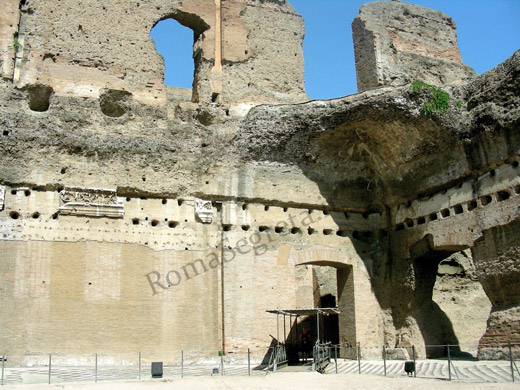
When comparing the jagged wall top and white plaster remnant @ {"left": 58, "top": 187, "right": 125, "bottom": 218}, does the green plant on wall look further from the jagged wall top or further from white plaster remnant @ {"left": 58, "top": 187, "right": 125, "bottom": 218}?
white plaster remnant @ {"left": 58, "top": 187, "right": 125, "bottom": 218}

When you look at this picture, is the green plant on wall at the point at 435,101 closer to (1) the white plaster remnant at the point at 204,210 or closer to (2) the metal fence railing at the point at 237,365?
(2) the metal fence railing at the point at 237,365

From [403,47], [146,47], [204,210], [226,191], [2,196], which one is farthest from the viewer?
[403,47]

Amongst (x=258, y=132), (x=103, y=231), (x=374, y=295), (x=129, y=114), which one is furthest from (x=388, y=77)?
(x=103, y=231)

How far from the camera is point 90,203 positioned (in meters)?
13.0

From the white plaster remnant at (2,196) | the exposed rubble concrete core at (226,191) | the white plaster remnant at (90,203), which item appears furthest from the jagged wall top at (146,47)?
the white plaster remnant at (2,196)

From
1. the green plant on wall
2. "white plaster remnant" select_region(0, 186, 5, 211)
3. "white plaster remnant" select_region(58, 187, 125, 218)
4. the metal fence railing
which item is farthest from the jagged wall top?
the metal fence railing

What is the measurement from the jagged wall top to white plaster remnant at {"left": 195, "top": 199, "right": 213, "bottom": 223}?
2.60 m

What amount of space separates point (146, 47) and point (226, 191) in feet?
13.0

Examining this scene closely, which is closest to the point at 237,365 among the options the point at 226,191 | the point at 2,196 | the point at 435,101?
the point at 226,191

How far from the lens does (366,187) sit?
15.6m

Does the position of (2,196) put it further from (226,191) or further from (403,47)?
(403,47)

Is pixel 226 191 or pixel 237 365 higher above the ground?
pixel 226 191

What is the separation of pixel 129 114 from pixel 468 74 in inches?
418

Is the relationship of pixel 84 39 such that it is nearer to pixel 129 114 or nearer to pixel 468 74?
pixel 129 114
